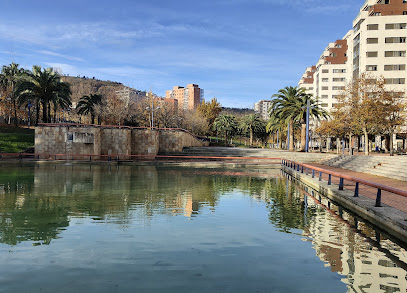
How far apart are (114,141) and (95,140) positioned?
7.02 feet

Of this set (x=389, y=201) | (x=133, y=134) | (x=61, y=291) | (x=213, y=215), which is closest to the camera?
(x=61, y=291)

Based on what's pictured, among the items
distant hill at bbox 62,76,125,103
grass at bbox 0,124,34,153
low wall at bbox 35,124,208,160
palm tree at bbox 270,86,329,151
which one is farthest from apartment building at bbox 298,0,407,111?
distant hill at bbox 62,76,125,103

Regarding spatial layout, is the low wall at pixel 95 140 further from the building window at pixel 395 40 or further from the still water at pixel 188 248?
the building window at pixel 395 40

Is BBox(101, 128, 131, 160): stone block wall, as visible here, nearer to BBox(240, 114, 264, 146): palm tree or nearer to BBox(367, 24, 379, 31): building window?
BBox(240, 114, 264, 146): palm tree

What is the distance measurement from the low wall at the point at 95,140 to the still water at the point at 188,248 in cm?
2282

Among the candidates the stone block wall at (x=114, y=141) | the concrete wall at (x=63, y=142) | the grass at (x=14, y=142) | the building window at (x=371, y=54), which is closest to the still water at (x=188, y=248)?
the concrete wall at (x=63, y=142)

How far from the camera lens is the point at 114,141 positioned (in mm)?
36250

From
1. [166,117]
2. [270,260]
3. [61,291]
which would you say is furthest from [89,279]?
[166,117]

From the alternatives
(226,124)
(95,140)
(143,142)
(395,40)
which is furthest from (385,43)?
(95,140)

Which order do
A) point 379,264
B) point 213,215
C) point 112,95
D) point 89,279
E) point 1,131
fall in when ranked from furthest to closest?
1. point 112,95
2. point 1,131
3. point 213,215
4. point 379,264
5. point 89,279

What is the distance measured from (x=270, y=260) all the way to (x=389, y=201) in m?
6.75

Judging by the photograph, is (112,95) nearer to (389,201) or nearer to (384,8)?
(384,8)

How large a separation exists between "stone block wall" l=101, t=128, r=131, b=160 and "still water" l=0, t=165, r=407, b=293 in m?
23.8

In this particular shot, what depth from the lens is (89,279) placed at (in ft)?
16.9
